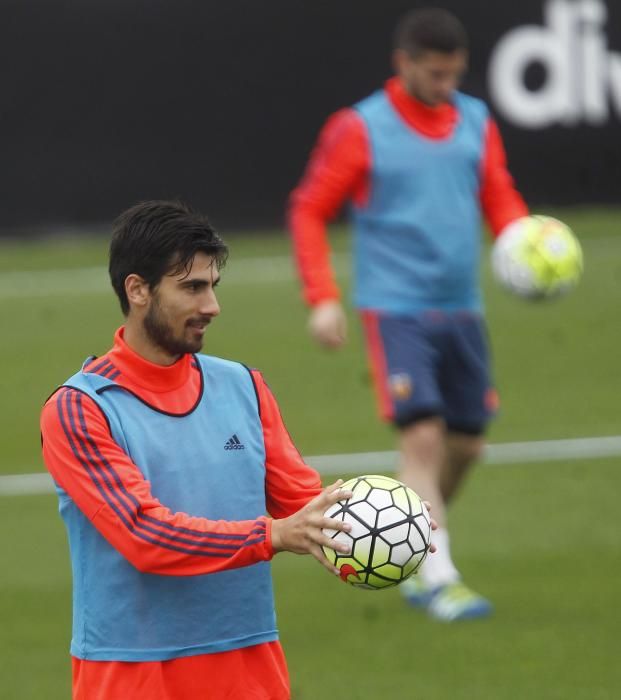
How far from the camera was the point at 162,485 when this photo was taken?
175 inches

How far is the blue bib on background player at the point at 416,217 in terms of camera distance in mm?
8219

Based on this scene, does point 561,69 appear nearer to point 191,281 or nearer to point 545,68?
point 545,68

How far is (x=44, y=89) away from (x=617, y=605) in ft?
43.6

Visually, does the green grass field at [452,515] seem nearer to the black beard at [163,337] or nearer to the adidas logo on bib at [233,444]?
the adidas logo on bib at [233,444]

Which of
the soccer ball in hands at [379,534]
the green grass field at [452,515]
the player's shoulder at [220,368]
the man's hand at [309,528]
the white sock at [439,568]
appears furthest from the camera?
the white sock at [439,568]

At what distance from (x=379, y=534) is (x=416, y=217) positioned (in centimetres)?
404

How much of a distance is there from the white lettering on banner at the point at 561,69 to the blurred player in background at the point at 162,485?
15.4 meters

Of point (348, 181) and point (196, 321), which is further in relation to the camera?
point (348, 181)

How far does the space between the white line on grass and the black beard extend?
20.5 feet

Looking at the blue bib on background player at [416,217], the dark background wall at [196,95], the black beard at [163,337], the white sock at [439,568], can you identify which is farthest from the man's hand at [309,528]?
the dark background wall at [196,95]

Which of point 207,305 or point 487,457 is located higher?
point 207,305

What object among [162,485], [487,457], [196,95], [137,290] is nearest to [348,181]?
[487,457]

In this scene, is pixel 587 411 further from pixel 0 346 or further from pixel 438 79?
pixel 0 346

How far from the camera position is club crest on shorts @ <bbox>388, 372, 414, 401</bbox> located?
8.02 m
